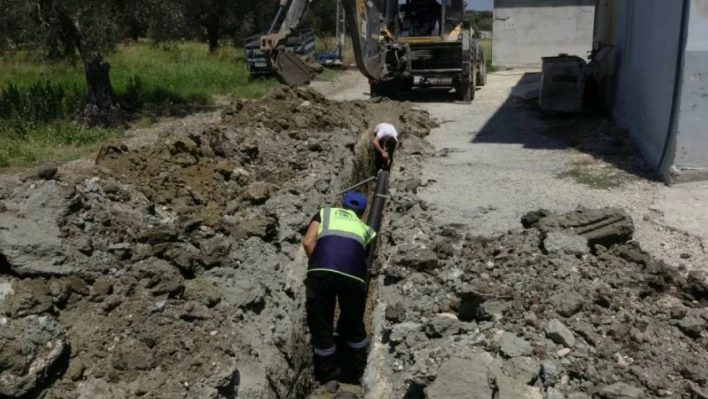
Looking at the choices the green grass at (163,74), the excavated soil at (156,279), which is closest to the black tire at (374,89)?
the green grass at (163,74)

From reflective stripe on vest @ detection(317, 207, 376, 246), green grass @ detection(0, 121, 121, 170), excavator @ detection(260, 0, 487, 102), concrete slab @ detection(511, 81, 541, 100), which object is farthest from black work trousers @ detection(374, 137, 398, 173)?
concrete slab @ detection(511, 81, 541, 100)

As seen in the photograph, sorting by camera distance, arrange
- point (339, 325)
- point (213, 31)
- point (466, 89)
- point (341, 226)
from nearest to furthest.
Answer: point (341, 226) → point (339, 325) → point (466, 89) → point (213, 31)

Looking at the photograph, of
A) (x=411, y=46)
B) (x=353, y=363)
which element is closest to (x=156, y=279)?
(x=353, y=363)

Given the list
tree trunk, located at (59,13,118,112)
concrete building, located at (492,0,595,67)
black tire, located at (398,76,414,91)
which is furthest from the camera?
concrete building, located at (492,0,595,67)

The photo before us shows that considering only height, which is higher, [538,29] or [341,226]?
[341,226]

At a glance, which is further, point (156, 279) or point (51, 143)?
point (51, 143)

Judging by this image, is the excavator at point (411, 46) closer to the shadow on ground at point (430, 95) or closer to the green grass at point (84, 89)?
the shadow on ground at point (430, 95)

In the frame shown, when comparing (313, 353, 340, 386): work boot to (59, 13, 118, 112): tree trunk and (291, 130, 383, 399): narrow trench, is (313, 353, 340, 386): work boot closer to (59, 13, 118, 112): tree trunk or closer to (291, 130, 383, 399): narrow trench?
(291, 130, 383, 399): narrow trench

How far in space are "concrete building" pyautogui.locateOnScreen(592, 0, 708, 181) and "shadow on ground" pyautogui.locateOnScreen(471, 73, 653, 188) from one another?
0.26 m

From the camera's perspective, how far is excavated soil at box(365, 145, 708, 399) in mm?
4066

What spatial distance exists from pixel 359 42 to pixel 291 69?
1.81 metres

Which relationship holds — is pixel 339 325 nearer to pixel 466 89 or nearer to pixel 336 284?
pixel 336 284

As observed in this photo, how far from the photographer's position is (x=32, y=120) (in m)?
11.9

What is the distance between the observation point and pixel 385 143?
10906 mm
